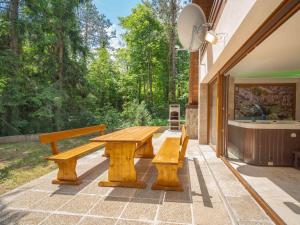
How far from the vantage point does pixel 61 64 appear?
939cm

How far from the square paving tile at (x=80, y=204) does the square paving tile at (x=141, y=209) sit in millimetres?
481

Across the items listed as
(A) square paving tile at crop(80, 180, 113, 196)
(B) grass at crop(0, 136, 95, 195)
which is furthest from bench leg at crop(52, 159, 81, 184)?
(B) grass at crop(0, 136, 95, 195)

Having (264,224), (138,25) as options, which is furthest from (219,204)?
(138,25)

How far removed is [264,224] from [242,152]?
8.78 ft

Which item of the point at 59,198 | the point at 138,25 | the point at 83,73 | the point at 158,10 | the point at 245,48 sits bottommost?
the point at 59,198

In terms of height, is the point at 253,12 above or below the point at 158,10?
below

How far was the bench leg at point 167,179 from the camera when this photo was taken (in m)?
3.04

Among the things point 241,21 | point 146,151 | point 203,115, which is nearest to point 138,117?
point 203,115

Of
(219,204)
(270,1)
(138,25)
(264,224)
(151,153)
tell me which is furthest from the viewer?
(138,25)

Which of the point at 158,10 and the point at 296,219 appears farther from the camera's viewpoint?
the point at 158,10

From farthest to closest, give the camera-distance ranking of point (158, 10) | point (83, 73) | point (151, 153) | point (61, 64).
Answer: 1. point (158, 10)
2. point (83, 73)
3. point (61, 64)
4. point (151, 153)

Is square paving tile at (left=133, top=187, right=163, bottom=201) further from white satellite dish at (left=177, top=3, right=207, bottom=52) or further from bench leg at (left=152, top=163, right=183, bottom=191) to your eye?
white satellite dish at (left=177, top=3, right=207, bottom=52)

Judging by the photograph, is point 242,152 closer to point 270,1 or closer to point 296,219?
point 296,219

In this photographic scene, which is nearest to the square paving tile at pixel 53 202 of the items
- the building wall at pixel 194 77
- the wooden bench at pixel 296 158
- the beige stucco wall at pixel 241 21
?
the beige stucco wall at pixel 241 21
